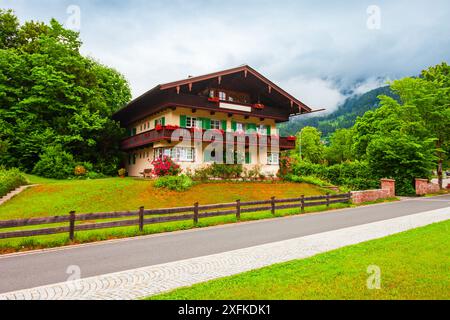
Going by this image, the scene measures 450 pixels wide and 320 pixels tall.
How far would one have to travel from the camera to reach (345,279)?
Result: 19.2 ft

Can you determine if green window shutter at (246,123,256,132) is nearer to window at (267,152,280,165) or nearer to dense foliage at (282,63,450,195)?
window at (267,152,280,165)

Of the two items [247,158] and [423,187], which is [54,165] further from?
[423,187]

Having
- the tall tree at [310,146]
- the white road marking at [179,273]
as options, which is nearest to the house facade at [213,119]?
the white road marking at [179,273]

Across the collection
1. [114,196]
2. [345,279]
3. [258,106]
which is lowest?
[345,279]

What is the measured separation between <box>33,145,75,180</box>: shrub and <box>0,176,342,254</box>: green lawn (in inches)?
68.3

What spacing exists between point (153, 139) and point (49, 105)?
42.4ft

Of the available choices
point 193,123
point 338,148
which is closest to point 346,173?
point 193,123

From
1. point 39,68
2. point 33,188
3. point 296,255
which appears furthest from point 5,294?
point 39,68

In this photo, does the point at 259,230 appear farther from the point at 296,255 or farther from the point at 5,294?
the point at 5,294

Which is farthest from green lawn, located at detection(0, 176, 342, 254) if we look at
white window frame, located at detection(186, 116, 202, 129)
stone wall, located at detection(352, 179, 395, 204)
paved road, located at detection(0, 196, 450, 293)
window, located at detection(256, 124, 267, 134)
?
window, located at detection(256, 124, 267, 134)

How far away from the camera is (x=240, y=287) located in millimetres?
5656

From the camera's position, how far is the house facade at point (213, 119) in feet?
95.3

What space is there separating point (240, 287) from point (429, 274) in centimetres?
361

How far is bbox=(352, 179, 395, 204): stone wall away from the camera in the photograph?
76.0 ft
